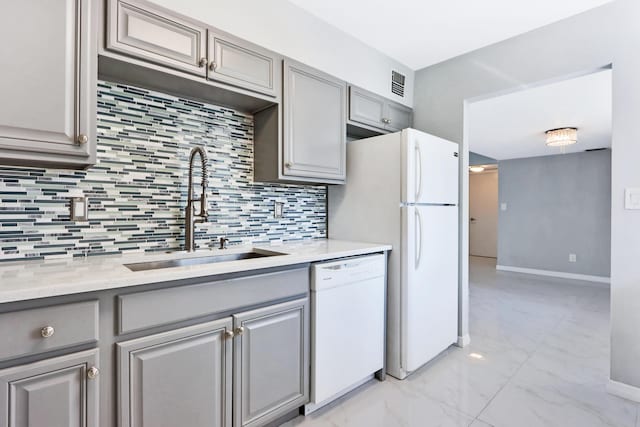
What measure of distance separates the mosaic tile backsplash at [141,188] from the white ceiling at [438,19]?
3.24 ft

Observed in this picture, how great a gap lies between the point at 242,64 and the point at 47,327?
4.74 ft

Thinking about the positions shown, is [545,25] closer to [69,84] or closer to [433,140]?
[433,140]

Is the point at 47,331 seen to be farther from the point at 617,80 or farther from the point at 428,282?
the point at 617,80

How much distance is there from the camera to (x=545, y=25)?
2244 mm

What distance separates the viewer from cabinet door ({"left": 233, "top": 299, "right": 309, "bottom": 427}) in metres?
1.44

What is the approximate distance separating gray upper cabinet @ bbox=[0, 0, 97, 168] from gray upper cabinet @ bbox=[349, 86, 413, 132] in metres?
1.59

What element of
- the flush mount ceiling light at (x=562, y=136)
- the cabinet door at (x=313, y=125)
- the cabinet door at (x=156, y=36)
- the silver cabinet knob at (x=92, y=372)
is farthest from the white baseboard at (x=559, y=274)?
the silver cabinet knob at (x=92, y=372)

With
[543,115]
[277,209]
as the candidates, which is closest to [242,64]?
[277,209]

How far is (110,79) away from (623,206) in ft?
9.55

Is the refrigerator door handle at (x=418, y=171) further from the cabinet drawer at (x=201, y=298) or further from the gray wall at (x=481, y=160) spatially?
the gray wall at (x=481, y=160)

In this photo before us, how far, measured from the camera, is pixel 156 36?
1462mm

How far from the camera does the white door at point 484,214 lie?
7746 mm

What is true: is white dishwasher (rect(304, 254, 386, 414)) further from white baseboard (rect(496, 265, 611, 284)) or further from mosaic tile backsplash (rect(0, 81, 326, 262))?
white baseboard (rect(496, 265, 611, 284))

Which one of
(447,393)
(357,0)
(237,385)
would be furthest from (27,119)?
(447,393)
